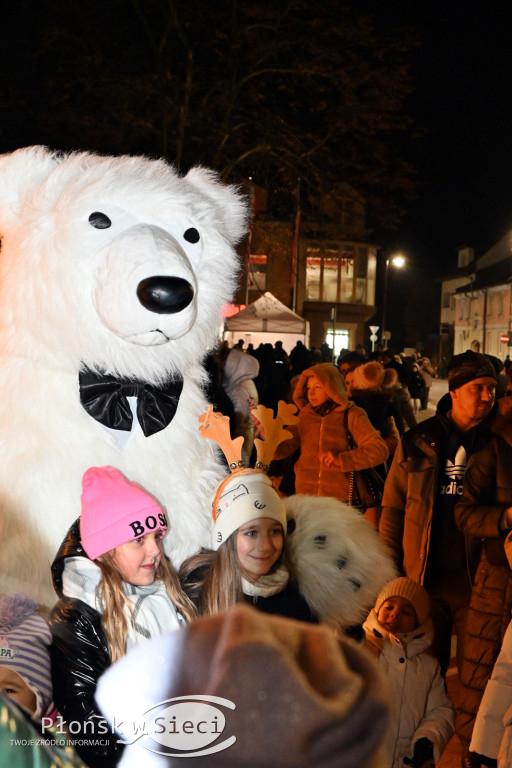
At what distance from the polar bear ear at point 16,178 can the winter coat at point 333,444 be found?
3156mm

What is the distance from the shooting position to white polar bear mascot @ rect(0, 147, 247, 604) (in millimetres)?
1923

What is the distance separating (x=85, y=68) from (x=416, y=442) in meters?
11.1

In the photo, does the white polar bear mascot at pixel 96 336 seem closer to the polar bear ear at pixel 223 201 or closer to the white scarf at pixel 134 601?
the polar bear ear at pixel 223 201

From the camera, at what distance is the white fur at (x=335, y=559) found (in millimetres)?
2281

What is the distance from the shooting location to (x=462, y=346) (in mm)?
57312

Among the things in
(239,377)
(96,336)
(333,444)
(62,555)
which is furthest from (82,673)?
(239,377)

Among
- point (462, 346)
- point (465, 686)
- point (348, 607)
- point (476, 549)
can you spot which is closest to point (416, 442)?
point (476, 549)

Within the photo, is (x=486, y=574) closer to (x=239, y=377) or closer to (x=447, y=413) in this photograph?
(x=447, y=413)

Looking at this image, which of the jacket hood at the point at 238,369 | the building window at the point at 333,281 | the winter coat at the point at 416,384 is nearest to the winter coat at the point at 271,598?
the jacket hood at the point at 238,369

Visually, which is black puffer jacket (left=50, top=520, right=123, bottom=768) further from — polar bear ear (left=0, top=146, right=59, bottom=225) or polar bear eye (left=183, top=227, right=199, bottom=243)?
polar bear ear (left=0, top=146, right=59, bottom=225)

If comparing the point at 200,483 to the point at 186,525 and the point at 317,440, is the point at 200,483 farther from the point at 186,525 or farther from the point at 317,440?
the point at 317,440

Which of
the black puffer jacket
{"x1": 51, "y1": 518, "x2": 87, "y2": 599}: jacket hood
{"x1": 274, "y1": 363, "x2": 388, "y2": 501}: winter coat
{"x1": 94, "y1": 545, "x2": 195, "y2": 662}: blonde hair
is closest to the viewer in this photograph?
the black puffer jacket

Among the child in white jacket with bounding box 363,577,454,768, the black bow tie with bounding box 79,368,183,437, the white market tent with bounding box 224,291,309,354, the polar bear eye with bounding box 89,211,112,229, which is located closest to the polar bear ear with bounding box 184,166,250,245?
the polar bear eye with bounding box 89,211,112,229

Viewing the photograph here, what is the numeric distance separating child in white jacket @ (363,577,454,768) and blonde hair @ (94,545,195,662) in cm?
113
